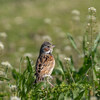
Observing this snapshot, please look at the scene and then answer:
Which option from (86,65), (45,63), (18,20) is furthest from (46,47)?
(18,20)

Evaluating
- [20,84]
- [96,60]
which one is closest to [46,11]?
[96,60]

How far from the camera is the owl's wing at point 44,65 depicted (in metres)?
6.06

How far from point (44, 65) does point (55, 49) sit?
5.25m

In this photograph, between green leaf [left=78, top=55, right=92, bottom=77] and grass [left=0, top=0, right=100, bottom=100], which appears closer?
grass [left=0, top=0, right=100, bottom=100]

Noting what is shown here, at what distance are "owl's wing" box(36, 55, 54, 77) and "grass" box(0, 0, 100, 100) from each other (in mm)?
153

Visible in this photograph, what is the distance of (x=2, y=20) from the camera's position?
60.3 ft

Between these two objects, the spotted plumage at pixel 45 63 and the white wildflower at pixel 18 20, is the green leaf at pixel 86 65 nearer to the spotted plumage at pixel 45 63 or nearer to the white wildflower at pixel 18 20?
the spotted plumage at pixel 45 63

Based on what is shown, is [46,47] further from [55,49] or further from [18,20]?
[18,20]

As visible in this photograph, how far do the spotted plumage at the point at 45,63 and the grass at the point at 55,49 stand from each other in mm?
149

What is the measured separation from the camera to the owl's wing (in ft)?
19.9

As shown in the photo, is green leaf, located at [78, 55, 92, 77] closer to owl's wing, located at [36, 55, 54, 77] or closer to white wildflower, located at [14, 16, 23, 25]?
owl's wing, located at [36, 55, 54, 77]

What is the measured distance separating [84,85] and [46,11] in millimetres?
15016

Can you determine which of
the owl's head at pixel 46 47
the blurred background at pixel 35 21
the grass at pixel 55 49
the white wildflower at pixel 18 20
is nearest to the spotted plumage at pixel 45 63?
the owl's head at pixel 46 47

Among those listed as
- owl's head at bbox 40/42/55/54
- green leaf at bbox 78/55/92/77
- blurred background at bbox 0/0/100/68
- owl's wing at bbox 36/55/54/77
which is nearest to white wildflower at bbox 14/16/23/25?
blurred background at bbox 0/0/100/68
